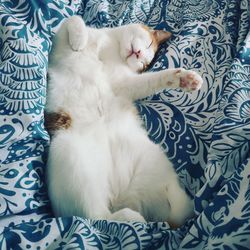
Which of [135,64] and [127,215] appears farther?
[135,64]

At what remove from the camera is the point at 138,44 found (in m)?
1.32

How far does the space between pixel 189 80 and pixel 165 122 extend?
149 millimetres

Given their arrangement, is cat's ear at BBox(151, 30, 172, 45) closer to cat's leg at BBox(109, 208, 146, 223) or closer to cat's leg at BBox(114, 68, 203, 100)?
cat's leg at BBox(114, 68, 203, 100)

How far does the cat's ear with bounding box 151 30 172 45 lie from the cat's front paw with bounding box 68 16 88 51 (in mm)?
264

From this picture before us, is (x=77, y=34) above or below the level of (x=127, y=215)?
above

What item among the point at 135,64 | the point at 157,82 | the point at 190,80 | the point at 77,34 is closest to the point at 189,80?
the point at 190,80

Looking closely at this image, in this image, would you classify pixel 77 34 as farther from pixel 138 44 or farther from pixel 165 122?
pixel 165 122

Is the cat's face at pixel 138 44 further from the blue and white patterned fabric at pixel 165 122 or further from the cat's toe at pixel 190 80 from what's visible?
the cat's toe at pixel 190 80

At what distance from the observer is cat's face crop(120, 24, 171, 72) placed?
1.31 metres

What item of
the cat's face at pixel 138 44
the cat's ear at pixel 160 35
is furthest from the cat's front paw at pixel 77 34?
the cat's ear at pixel 160 35

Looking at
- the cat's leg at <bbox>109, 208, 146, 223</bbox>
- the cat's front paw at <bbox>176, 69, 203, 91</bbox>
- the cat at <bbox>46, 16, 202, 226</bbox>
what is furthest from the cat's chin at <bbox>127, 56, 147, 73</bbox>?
the cat's leg at <bbox>109, 208, 146, 223</bbox>

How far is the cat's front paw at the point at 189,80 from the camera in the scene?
1.09m

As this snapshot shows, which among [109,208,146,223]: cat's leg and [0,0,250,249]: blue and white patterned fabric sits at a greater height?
[0,0,250,249]: blue and white patterned fabric

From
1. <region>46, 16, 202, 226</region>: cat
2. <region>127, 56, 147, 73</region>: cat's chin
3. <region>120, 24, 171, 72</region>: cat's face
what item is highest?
<region>120, 24, 171, 72</region>: cat's face
